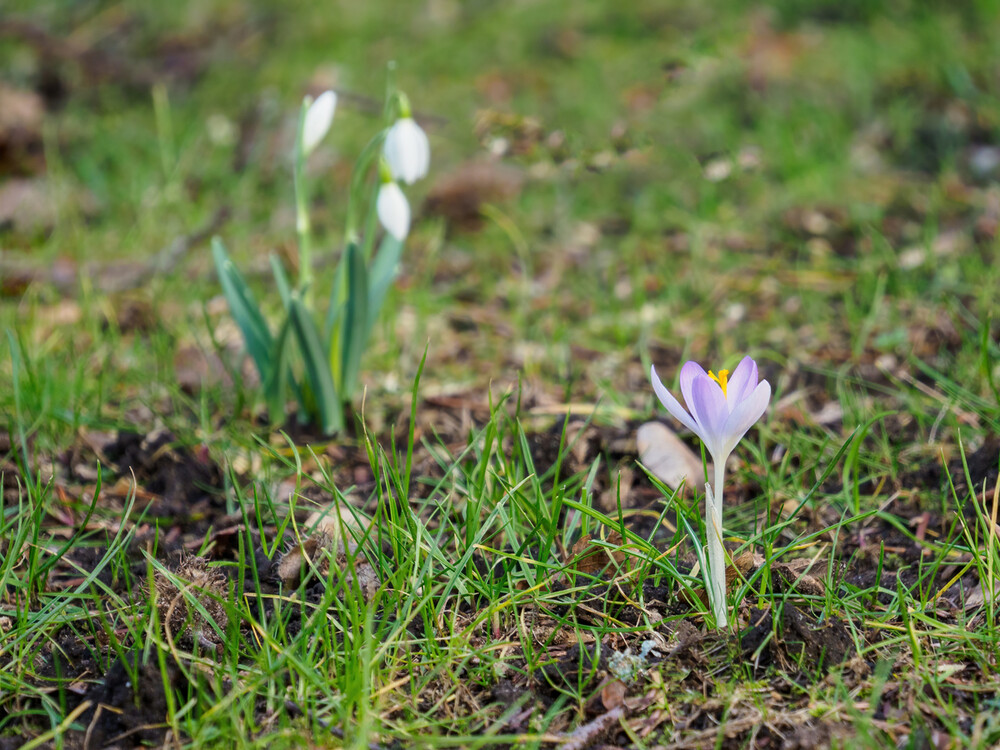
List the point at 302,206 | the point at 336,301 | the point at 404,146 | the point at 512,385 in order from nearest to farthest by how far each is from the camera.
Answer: the point at 404,146, the point at 302,206, the point at 336,301, the point at 512,385

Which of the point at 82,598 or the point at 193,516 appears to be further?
the point at 193,516

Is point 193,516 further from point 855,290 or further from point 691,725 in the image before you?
point 855,290

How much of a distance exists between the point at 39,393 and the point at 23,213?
191 cm

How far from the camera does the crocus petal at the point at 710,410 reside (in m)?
1.27

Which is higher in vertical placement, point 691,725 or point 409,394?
point 691,725

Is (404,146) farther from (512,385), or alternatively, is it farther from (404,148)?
(512,385)

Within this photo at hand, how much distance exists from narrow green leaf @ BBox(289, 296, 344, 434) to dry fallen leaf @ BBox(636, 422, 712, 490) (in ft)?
2.51

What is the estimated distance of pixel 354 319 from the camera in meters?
2.19

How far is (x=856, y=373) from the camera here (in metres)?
2.45

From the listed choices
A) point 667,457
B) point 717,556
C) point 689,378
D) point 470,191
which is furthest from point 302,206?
point 470,191

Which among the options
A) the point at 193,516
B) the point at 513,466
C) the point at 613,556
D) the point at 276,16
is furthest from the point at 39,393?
the point at 276,16

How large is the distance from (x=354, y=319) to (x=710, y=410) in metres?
1.14

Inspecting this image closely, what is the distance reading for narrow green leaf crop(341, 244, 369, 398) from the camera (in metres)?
2.10

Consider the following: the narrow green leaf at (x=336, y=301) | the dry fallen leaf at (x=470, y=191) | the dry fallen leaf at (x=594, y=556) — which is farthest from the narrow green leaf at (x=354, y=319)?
the dry fallen leaf at (x=470, y=191)
